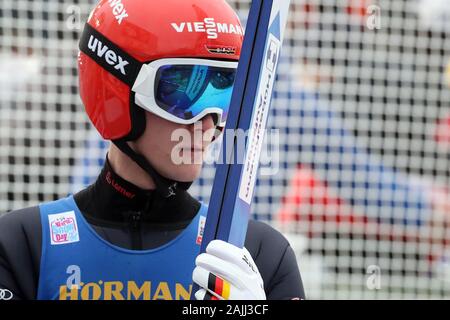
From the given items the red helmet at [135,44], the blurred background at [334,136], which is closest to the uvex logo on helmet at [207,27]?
the red helmet at [135,44]

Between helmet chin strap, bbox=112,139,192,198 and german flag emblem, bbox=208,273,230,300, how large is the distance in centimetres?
45

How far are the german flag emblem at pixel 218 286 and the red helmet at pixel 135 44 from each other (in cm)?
53

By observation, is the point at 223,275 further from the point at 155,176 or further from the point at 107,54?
the point at 107,54

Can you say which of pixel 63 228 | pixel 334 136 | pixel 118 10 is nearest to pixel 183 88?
pixel 118 10

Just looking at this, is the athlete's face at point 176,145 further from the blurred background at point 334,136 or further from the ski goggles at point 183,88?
the blurred background at point 334,136

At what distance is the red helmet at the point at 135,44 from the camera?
6.73 ft

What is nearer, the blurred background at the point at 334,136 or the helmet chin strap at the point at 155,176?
the helmet chin strap at the point at 155,176

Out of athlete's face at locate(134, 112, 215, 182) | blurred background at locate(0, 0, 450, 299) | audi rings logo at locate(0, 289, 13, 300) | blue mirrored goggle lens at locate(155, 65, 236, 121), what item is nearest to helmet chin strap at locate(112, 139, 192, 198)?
athlete's face at locate(134, 112, 215, 182)

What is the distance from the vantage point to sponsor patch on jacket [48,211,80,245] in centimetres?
198

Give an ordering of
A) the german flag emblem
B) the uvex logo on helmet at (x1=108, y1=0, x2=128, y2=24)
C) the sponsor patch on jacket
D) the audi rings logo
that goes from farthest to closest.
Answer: the uvex logo on helmet at (x1=108, y1=0, x2=128, y2=24) < the sponsor patch on jacket < the audi rings logo < the german flag emblem

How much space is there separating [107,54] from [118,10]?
104mm

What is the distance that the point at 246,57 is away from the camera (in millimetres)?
1644

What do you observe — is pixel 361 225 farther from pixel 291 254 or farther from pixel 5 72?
pixel 291 254

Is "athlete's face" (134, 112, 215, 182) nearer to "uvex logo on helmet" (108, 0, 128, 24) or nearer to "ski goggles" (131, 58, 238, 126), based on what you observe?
"ski goggles" (131, 58, 238, 126)
